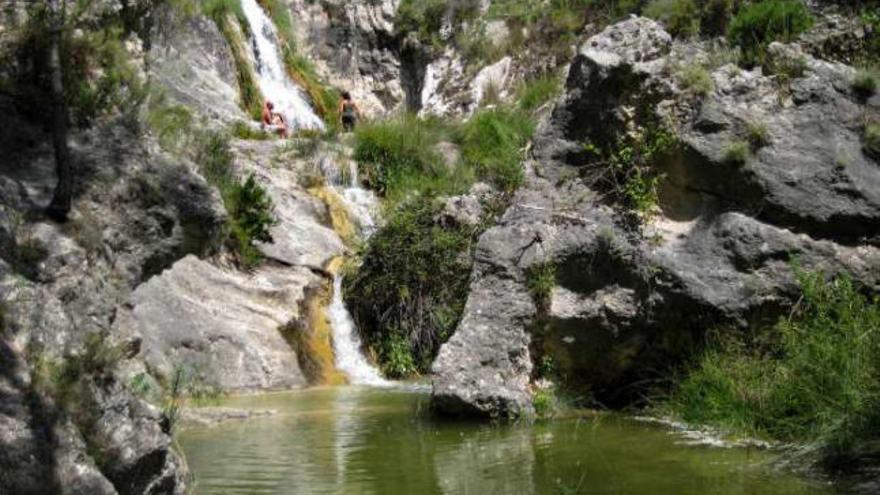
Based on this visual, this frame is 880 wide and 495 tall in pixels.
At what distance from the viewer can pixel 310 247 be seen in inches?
577

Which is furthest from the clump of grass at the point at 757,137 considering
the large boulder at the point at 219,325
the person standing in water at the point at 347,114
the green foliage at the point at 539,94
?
the person standing in water at the point at 347,114

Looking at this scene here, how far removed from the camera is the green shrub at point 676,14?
678 inches

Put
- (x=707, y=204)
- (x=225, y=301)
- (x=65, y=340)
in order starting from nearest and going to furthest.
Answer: (x=65, y=340) → (x=707, y=204) → (x=225, y=301)

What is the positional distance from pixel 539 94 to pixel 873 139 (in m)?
12.0

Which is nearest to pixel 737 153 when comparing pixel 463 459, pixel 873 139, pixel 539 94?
pixel 873 139

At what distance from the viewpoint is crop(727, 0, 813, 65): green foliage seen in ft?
35.9

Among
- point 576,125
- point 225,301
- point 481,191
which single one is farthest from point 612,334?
point 225,301

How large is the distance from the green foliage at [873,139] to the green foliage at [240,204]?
26.5ft

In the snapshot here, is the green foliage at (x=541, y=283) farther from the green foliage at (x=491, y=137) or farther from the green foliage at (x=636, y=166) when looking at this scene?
the green foliage at (x=491, y=137)

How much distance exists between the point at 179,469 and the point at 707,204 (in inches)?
229

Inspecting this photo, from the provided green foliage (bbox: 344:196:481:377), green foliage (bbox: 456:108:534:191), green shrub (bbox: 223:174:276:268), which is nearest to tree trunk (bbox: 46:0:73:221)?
green foliage (bbox: 344:196:481:377)

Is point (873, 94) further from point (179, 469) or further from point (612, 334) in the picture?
point (179, 469)

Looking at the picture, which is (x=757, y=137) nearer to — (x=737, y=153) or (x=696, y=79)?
(x=737, y=153)

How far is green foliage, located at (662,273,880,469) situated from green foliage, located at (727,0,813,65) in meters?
4.09
